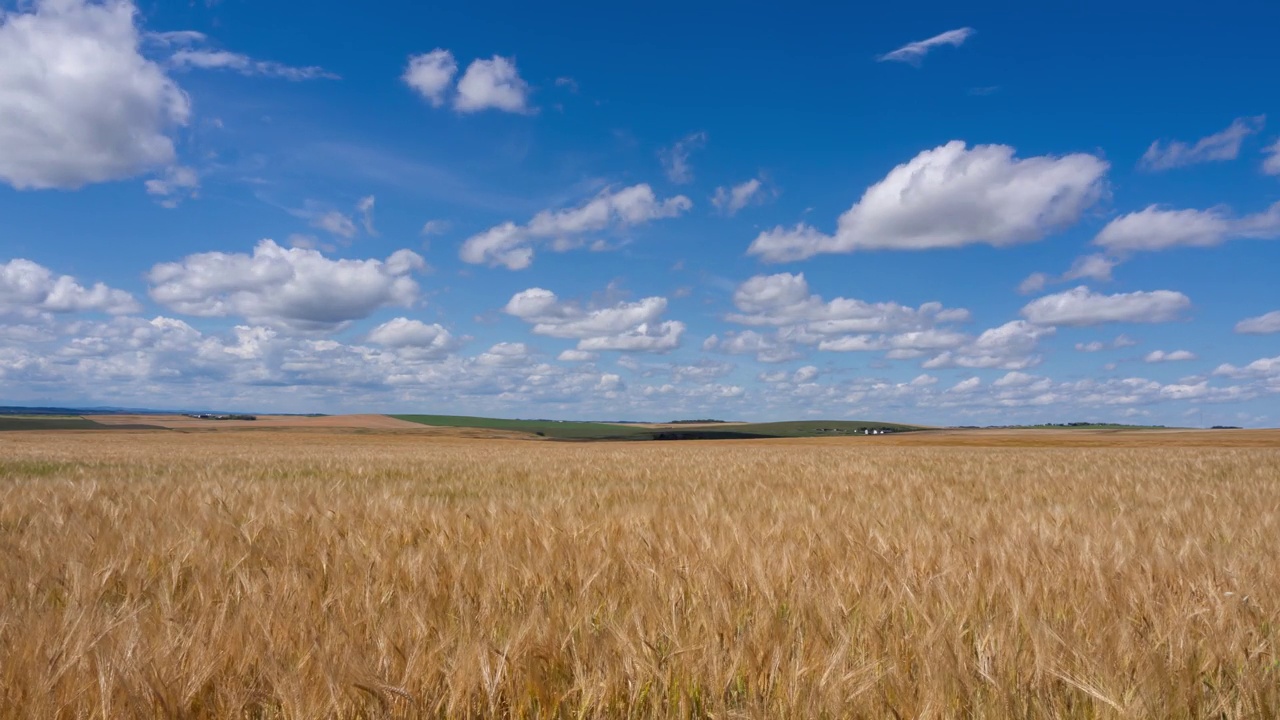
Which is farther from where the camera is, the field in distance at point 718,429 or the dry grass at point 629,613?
the field in distance at point 718,429

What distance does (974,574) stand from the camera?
2525 millimetres

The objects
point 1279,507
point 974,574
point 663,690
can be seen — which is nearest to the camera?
point 663,690

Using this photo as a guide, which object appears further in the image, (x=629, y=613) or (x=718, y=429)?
(x=718, y=429)

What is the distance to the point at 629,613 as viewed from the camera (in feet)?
6.40

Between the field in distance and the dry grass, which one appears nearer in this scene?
the dry grass

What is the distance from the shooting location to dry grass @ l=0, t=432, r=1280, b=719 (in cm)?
144

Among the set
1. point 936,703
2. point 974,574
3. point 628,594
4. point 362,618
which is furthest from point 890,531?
point 362,618

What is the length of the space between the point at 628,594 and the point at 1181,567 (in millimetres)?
2194

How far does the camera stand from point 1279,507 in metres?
4.91

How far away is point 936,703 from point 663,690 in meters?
0.56

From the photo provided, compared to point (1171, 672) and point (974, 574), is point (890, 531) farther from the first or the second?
point (1171, 672)

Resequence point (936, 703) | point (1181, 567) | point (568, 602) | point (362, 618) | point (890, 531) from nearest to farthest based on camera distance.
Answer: point (936, 703), point (362, 618), point (568, 602), point (1181, 567), point (890, 531)

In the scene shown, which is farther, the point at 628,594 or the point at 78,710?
the point at 628,594

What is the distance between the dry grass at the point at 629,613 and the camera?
1442 mm
